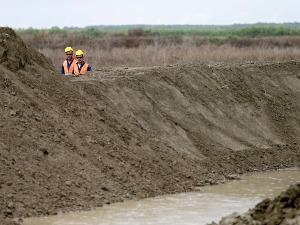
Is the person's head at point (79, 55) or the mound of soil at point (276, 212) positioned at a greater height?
the person's head at point (79, 55)

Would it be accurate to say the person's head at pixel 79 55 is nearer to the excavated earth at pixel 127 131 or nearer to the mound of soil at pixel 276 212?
the excavated earth at pixel 127 131

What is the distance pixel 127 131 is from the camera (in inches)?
711

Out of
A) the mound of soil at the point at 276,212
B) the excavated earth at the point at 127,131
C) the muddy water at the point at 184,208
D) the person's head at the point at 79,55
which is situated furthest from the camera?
the person's head at the point at 79,55

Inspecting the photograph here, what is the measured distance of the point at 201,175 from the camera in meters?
17.9

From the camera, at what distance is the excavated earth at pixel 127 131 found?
15172 millimetres

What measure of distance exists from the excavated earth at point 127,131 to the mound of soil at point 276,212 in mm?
4053

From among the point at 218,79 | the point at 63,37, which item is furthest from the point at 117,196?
the point at 63,37

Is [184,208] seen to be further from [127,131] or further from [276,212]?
[276,212]

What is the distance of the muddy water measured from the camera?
45.4 ft

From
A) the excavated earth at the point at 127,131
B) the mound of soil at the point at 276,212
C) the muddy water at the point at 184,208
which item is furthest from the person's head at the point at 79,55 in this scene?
the mound of soil at the point at 276,212

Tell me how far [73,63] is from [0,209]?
26.6ft

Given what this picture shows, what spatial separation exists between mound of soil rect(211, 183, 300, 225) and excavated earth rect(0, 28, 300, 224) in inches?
160

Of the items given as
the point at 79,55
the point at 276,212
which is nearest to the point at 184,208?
the point at 276,212

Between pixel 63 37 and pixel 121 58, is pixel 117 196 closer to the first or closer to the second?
pixel 121 58
